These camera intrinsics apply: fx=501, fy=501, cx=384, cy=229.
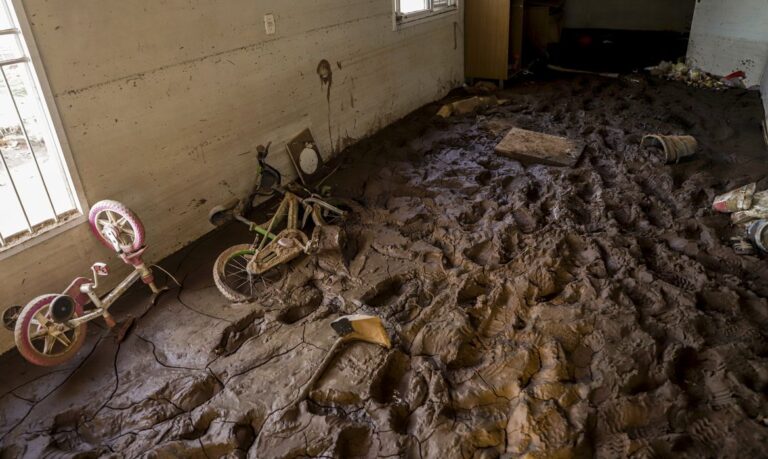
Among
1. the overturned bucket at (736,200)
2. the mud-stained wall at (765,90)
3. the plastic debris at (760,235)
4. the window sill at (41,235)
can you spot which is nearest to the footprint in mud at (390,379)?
the window sill at (41,235)

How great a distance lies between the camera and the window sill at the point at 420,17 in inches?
245

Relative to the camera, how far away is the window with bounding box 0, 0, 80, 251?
285 cm

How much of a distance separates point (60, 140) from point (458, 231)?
9.01 feet

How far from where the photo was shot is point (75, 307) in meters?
2.93

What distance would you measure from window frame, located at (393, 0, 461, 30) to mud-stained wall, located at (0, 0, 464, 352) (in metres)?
0.57

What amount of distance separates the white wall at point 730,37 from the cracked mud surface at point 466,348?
10.6 feet

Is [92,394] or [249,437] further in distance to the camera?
[92,394]

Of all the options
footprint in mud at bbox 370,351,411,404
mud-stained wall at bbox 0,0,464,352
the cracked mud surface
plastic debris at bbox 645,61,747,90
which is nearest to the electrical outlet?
mud-stained wall at bbox 0,0,464,352

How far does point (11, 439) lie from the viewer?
252 centimetres

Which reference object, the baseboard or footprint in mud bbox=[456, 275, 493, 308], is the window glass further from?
footprint in mud bbox=[456, 275, 493, 308]

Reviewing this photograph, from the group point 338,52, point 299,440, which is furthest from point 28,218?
point 338,52

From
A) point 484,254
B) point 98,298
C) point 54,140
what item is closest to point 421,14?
point 484,254

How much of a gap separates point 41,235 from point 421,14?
527cm

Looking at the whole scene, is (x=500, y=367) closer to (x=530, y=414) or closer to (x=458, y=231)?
(x=530, y=414)
